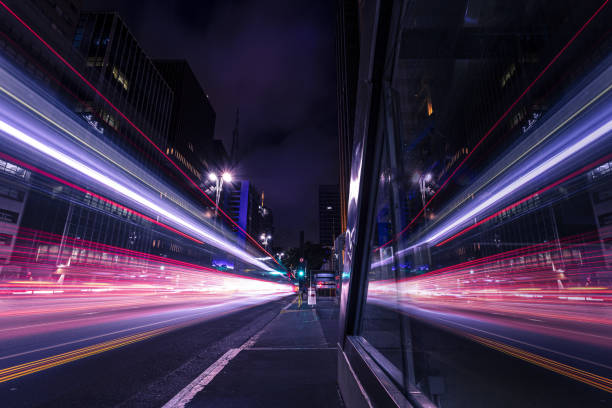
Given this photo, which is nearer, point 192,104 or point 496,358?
point 496,358

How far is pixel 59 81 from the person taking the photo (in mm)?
47750

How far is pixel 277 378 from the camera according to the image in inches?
177

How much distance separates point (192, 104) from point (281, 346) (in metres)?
109

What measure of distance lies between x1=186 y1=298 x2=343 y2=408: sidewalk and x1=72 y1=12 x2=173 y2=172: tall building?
181 feet

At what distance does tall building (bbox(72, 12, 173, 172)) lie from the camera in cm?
5838

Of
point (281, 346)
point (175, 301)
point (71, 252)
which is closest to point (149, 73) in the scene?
point (71, 252)

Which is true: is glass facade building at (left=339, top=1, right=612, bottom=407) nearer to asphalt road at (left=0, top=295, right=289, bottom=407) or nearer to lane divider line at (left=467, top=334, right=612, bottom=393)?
lane divider line at (left=467, top=334, right=612, bottom=393)

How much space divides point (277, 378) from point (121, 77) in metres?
77.6

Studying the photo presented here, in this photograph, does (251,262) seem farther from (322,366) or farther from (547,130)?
(547,130)

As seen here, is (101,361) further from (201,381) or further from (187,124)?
(187,124)

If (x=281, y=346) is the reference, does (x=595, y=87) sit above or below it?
above

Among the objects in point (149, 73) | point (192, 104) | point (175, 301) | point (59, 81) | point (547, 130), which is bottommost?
point (175, 301)

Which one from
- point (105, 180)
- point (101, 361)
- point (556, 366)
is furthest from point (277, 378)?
point (105, 180)

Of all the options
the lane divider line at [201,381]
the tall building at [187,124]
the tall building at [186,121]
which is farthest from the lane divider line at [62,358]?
the tall building at [186,121]
